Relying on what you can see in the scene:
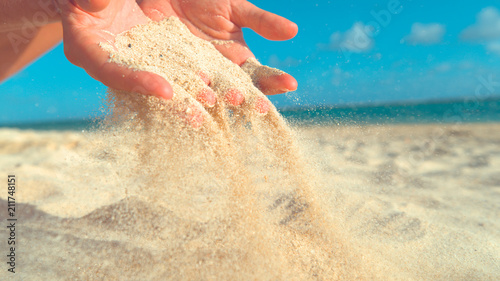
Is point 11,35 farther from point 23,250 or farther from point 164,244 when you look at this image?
point 164,244

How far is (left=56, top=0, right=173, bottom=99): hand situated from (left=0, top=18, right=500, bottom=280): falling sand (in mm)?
66

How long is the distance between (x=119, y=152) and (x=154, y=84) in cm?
63

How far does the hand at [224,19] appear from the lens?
225 cm

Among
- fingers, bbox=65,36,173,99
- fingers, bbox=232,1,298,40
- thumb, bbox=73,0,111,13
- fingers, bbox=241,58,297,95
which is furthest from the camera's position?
fingers, bbox=232,1,298,40

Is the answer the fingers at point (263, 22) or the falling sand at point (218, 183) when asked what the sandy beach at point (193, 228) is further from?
the fingers at point (263, 22)

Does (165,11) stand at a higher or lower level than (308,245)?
higher

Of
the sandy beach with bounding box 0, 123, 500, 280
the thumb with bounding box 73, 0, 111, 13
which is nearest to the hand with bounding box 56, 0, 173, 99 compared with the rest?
the thumb with bounding box 73, 0, 111, 13

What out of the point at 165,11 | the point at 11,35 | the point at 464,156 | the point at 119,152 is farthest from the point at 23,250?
the point at 464,156

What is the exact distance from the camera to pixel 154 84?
4.31ft

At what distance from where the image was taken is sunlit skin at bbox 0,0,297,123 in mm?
1407

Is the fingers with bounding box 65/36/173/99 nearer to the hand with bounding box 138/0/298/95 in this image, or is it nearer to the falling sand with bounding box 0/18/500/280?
the falling sand with bounding box 0/18/500/280

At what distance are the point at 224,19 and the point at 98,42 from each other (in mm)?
1076

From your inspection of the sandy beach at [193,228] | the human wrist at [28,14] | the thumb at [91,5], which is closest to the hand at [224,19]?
the human wrist at [28,14]

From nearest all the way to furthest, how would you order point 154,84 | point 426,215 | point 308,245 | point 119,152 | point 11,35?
point 154,84 < point 308,245 < point 119,152 < point 426,215 < point 11,35
